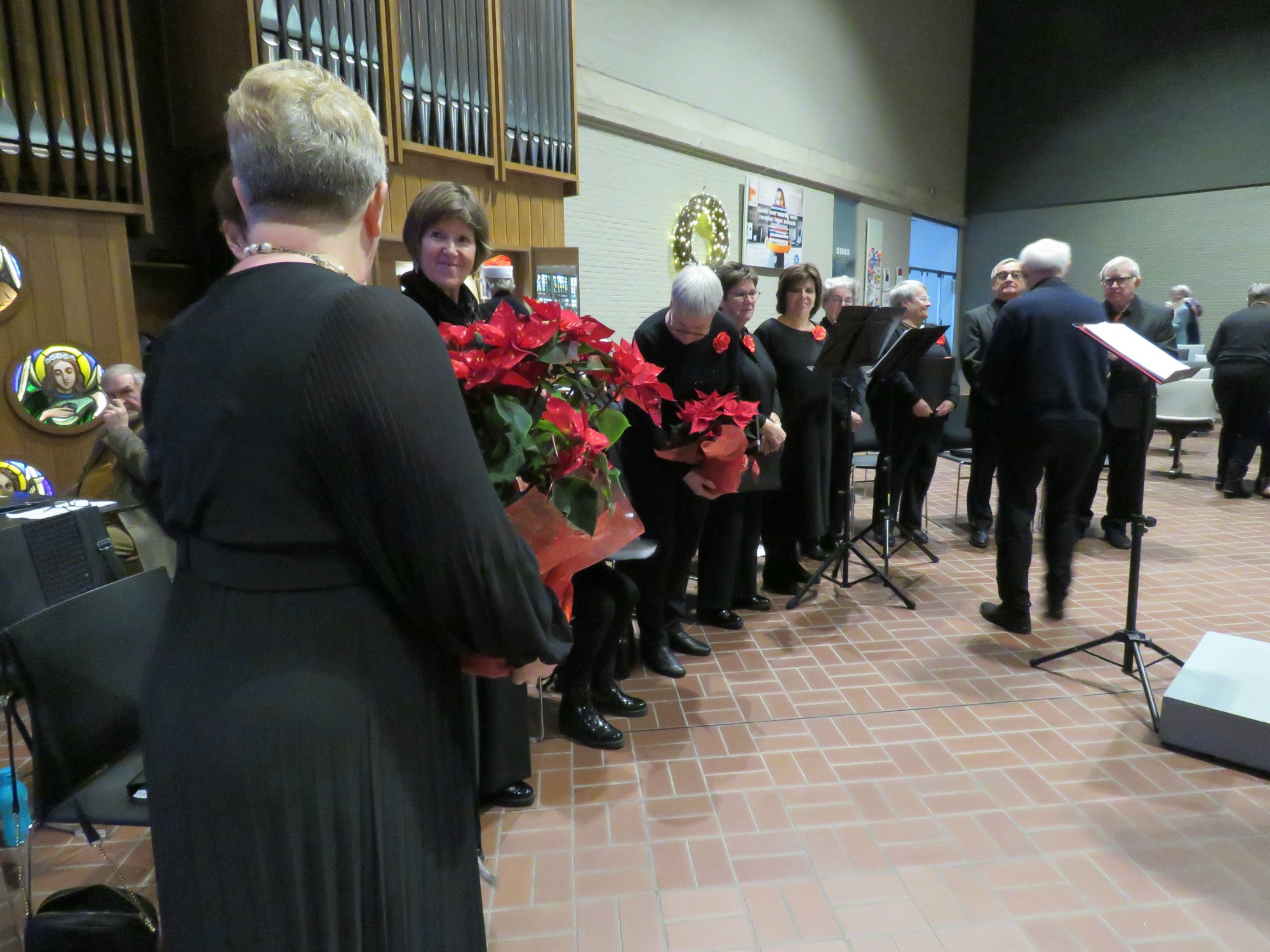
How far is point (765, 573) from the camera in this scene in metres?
4.61

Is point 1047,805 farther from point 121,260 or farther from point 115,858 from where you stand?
point 121,260

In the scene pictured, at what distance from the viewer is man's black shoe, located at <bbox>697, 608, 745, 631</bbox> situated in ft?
13.0

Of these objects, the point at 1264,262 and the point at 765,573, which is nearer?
the point at 765,573

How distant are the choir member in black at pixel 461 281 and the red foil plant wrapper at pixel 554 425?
3.07 feet

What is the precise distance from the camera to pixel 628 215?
715 centimetres

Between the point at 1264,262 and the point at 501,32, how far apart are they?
38.1 ft

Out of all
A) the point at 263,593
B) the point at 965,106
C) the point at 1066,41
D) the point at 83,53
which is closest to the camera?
the point at 263,593

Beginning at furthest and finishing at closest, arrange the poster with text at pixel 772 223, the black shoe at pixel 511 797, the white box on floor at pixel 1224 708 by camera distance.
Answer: the poster with text at pixel 772 223 → the white box on floor at pixel 1224 708 → the black shoe at pixel 511 797

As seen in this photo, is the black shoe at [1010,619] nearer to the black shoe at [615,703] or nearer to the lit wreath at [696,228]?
the black shoe at [615,703]

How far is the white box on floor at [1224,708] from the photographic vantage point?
265 centimetres

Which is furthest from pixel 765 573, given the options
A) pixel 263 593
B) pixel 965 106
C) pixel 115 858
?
pixel 965 106

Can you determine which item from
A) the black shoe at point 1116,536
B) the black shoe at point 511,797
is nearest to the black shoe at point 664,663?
the black shoe at point 511,797

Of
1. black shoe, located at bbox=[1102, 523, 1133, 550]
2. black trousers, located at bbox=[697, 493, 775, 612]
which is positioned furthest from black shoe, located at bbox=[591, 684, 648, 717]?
black shoe, located at bbox=[1102, 523, 1133, 550]

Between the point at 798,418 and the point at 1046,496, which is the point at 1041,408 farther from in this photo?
the point at 798,418
